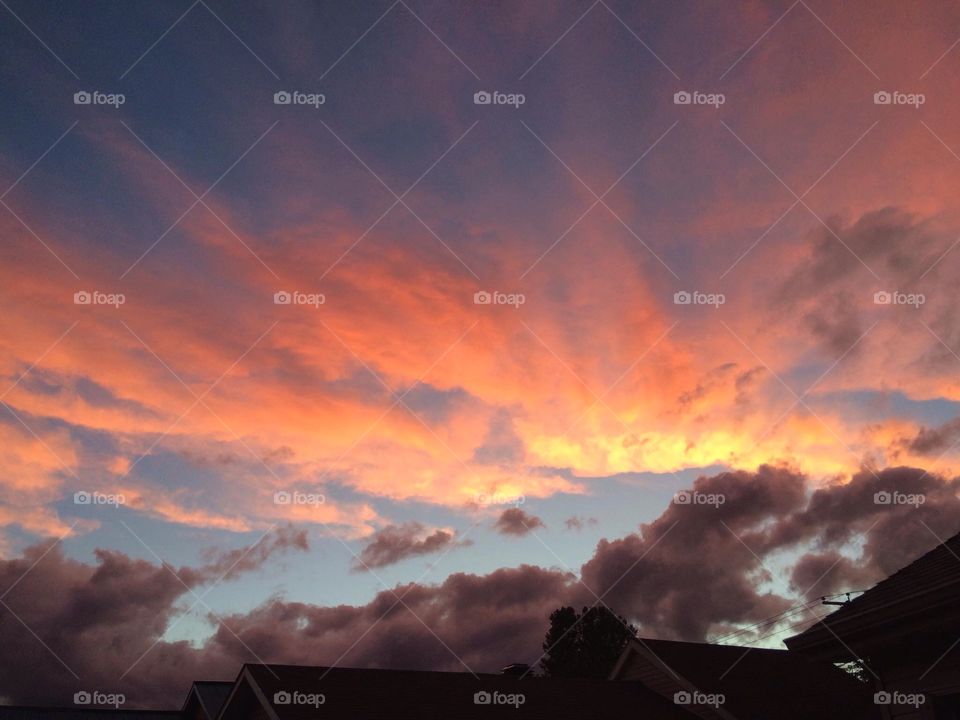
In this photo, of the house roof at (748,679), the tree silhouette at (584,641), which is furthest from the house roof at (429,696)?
the tree silhouette at (584,641)

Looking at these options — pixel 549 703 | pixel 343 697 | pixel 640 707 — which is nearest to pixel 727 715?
pixel 640 707

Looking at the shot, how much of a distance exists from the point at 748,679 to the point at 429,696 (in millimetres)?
10956

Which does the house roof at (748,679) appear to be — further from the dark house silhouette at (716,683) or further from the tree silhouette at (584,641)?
the tree silhouette at (584,641)

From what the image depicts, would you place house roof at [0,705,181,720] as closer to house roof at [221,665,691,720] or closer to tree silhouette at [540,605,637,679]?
house roof at [221,665,691,720]

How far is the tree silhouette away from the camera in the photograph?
7050 cm

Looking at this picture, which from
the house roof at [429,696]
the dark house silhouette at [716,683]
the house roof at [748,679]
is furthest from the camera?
the house roof at [748,679]

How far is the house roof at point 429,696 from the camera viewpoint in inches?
777

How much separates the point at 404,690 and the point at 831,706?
13224 millimetres

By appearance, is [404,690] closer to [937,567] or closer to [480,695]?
[480,695]

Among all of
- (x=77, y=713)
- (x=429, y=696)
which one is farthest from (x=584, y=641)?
(x=429, y=696)

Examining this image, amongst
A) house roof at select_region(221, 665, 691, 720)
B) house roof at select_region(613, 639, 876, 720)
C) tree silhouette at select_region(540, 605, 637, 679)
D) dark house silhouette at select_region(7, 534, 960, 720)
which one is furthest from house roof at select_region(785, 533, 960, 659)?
tree silhouette at select_region(540, 605, 637, 679)

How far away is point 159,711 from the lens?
137ft

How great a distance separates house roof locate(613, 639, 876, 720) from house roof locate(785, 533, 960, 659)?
1437 cm

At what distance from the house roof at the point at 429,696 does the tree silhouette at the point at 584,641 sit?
4806 cm
